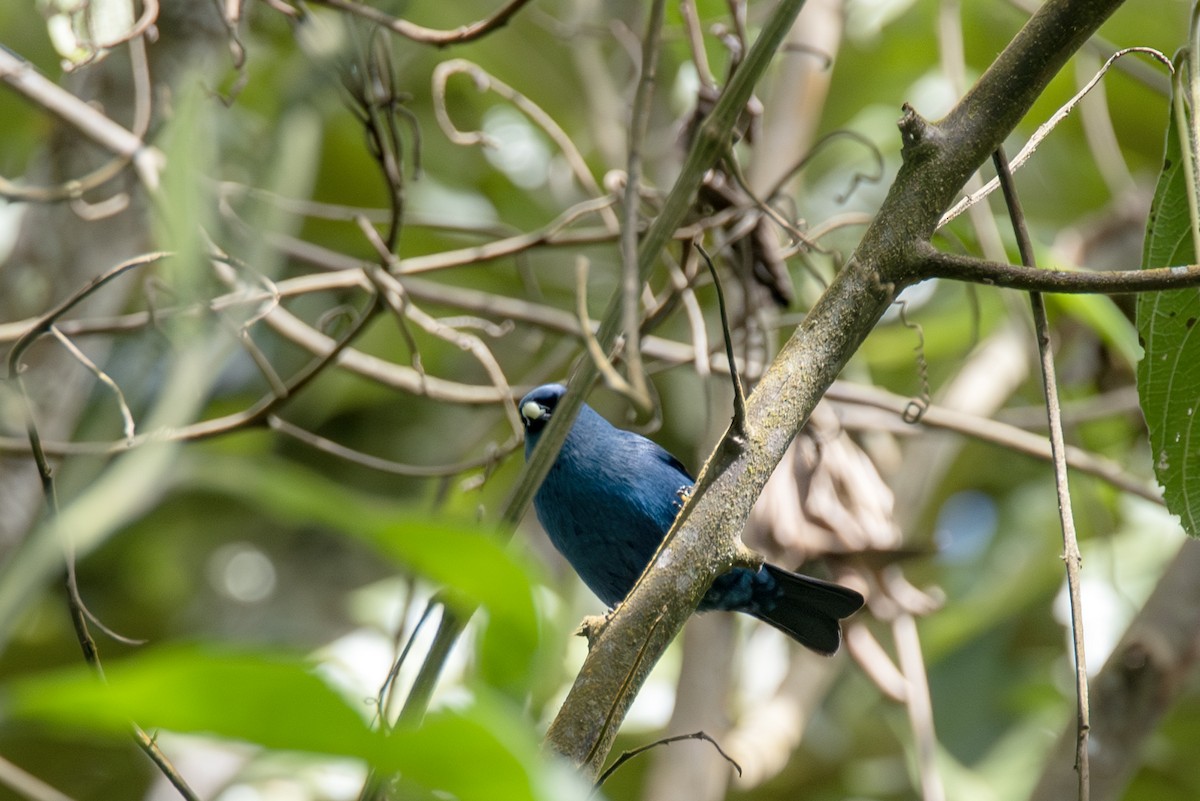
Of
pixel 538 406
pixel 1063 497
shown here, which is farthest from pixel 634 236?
pixel 538 406

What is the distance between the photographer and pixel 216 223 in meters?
2.79

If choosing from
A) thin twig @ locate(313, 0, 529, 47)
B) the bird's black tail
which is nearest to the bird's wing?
the bird's black tail

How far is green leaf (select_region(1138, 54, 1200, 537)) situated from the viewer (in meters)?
1.80

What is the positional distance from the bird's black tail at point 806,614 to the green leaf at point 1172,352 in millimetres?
1257

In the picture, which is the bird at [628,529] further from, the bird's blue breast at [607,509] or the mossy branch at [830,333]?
the mossy branch at [830,333]

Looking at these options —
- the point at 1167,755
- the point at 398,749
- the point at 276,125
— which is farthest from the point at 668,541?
the point at 1167,755

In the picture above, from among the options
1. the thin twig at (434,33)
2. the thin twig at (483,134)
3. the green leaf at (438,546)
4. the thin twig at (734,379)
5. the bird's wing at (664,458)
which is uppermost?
the thin twig at (483,134)

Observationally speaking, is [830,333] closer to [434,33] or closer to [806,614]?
[434,33]

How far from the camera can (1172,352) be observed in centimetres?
184

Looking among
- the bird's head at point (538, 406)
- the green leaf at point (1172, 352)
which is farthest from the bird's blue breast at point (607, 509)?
the green leaf at point (1172, 352)

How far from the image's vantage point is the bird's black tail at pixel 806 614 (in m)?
3.07

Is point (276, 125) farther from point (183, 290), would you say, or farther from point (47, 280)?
point (47, 280)

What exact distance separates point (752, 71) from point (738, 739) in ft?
7.76

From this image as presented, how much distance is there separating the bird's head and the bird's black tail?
2.73ft
